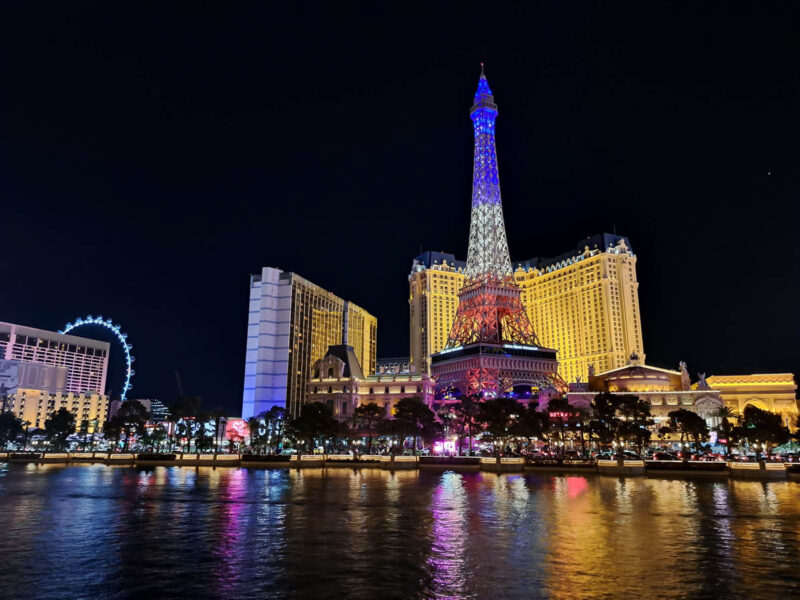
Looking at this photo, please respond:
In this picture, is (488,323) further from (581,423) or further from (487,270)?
(581,423)

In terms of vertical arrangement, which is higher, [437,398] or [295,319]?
[295,319]

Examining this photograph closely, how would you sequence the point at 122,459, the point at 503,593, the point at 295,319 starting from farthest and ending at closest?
1. the point at 295,319
2. the point at 122,459
3. the point at 503,593

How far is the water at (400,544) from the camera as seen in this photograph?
23.7 metres

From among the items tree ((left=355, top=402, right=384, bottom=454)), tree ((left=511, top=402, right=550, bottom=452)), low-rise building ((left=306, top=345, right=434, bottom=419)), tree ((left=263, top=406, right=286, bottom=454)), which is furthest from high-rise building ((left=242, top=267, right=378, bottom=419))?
tree ((left=511, top=402, right=550, bottom=452))

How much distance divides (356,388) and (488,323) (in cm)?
3773

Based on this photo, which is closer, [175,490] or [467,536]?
[467,536]

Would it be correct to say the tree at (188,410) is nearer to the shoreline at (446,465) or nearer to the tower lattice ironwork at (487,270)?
the shoreline at (446,465)

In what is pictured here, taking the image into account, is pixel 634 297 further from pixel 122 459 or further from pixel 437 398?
pixel 122 459

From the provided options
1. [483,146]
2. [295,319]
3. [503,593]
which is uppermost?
[483,146]

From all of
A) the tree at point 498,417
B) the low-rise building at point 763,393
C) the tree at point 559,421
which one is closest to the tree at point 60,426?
the tree at point 498,417

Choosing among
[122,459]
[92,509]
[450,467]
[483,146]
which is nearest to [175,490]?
[92,509]

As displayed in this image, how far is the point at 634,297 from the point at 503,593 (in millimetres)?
180594

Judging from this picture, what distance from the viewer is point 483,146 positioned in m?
164

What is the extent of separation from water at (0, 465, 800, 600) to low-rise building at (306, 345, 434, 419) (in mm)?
93200
